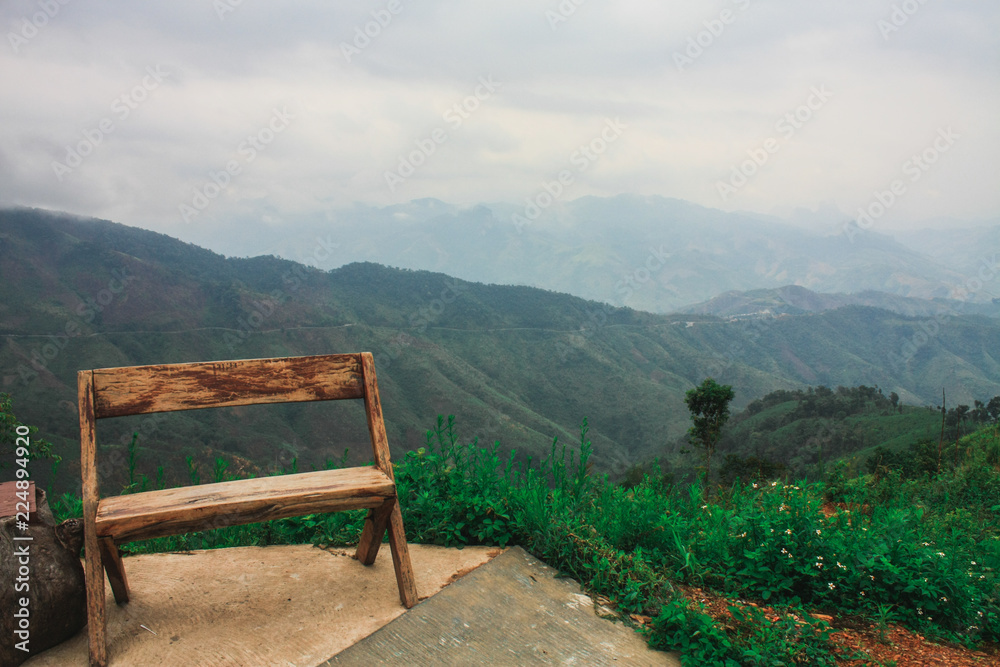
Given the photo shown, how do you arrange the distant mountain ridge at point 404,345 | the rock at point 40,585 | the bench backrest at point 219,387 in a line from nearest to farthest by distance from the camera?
the rock at point 40,585
the bench backrest at point 219,387
the distant mountain ridge at point 404,345

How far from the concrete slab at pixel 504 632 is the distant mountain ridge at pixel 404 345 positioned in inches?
1423

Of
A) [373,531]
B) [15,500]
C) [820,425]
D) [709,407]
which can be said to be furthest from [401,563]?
[820,425]

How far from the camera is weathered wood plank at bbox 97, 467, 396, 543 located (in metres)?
2.23

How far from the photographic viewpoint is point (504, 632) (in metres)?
2.55

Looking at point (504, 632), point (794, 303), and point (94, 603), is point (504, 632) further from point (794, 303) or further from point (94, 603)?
point (794, 303)

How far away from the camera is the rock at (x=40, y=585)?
7.11 ft

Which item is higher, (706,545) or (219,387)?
(219,387)

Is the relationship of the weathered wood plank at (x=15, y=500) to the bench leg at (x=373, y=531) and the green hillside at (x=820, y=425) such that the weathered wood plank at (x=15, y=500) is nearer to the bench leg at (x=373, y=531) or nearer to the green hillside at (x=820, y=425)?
the bench leg at (x=373, y=531)

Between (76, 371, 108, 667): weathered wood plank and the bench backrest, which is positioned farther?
the bench backrest

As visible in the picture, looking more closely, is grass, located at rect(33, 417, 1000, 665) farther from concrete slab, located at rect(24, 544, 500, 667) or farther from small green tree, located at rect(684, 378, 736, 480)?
small green tree, located at rect(684, 378, 736, 480)

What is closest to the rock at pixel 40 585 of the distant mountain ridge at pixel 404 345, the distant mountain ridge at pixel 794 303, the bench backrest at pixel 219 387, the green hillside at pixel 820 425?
the bench backrest at pixel 219 387

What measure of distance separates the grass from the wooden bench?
679 millimetres

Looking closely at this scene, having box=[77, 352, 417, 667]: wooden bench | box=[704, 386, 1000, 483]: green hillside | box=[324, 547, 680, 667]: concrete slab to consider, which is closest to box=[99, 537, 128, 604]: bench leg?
box=[77, 352, 417, 667]: wooden bench

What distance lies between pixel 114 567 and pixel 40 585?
0.24 m
